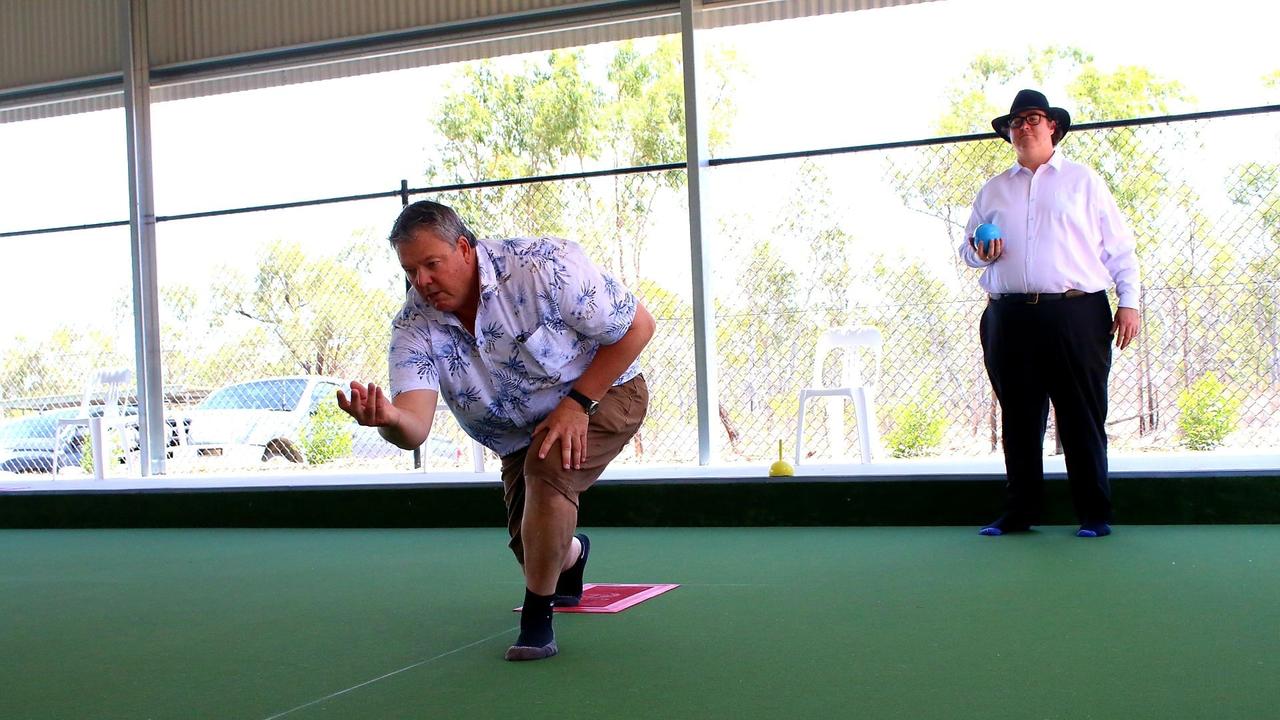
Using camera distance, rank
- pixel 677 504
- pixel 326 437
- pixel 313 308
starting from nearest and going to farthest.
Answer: pixel 677 504 → pixel 326 437 → pixel 313 308

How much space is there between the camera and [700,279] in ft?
20.9

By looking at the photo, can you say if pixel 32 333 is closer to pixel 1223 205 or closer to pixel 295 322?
pixel 295 322

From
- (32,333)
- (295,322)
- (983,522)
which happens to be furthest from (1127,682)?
(32,333)

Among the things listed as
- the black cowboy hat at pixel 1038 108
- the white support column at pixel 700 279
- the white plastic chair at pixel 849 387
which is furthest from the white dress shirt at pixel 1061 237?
the white support column at pixel 700 279

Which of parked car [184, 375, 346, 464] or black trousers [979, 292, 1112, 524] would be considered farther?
parked car [184, 375, 346, 464]

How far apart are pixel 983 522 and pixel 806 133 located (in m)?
8.80

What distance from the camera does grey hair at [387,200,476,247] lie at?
8.20 ft

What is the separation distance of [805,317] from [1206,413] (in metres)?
2.08

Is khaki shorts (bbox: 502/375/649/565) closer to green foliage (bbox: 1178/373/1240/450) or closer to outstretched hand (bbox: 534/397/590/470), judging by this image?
outstretched hand (bbox: 534/397/590/470)

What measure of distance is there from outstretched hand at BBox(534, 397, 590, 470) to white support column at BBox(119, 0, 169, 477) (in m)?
5.96

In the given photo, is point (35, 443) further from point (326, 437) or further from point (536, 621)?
point (536, 621)

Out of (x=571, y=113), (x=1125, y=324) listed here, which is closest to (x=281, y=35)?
(x=1125, y=324)

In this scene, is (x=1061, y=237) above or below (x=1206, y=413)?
above

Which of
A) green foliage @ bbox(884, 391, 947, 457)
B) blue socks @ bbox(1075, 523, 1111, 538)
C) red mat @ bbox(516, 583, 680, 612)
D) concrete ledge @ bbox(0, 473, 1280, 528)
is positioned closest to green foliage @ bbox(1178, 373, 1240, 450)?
green foliage @ bbox(884, 391, 947, 457)
